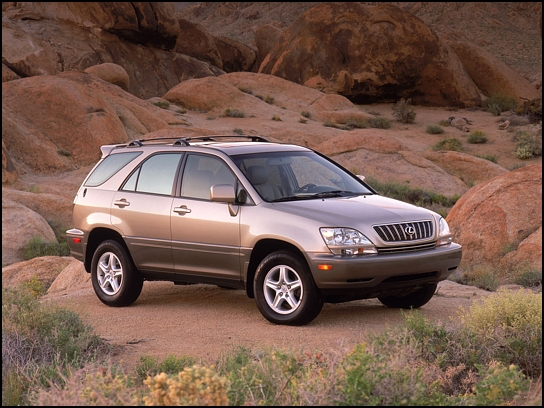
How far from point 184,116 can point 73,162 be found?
24.9ft

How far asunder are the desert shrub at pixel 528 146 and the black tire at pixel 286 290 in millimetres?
23207

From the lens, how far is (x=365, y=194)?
9031 mm

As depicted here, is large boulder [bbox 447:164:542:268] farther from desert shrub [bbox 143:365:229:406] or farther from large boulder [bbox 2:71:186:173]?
large boulder [bbox 2:71:186:173]

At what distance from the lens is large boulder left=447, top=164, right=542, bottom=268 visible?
1285 cm

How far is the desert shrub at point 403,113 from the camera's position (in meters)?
37.9

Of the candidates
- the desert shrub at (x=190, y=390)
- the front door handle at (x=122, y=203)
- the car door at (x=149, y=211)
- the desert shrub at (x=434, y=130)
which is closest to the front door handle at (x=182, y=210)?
the car door at (x=149, y=211)

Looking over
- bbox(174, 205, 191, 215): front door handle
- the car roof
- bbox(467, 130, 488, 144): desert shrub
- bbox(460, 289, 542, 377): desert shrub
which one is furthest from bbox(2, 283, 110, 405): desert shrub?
Result: bbox(467, 130, 488, 144): desert shrub

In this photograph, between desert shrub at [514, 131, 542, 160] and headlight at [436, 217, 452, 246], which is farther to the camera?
→ desert shrub at [514, 131, 542, 160]

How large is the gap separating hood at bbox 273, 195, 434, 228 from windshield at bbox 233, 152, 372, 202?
0.94 feet

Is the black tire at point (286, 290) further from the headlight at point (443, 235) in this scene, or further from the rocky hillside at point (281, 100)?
the rocky hillside at point (281, 100)

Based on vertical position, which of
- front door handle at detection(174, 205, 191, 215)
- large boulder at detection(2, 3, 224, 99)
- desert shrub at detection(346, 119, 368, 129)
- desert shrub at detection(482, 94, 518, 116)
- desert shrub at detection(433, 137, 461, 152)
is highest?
large boulder at detection(2, 3, 224, 99)

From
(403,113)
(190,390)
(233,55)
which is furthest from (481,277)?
(233,55)

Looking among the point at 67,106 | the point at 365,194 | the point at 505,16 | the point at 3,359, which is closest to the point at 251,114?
the point at 67,106

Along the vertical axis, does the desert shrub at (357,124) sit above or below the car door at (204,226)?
above
